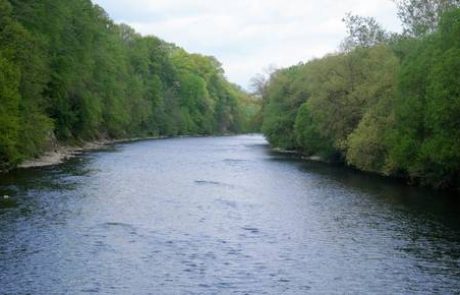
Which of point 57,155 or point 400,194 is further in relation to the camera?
point 57,155

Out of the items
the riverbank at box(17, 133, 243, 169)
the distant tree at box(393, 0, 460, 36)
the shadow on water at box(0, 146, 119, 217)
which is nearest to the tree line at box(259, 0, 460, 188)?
the distant tree at box(393, 0, 460, 36)

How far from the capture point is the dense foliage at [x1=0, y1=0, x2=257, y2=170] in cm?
5288

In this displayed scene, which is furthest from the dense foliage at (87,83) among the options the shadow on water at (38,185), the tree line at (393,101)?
the tree line at (393,101)

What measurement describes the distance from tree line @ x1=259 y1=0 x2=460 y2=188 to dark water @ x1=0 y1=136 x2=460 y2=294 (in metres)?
3.51

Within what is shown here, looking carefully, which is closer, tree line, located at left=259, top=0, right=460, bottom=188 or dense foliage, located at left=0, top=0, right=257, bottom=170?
tree line, located at left=259, top=0, right=460, bottom=188

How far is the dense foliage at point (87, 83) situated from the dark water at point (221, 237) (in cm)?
748

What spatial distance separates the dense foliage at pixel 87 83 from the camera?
5288 cm

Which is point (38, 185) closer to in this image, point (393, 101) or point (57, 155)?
point (57, 155)

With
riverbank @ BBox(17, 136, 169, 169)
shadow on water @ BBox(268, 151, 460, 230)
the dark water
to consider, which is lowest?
the dark water

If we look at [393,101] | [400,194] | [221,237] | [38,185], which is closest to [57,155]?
[38,185]

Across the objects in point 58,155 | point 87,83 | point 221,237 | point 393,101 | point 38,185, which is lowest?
point 221,237

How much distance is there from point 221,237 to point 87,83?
6743cm

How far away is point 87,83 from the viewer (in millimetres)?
92250

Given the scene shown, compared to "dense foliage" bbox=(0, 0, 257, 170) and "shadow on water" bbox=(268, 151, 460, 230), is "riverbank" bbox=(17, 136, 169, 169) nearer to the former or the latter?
"dense foliage" bbox=(0, 0, 257, 170)
